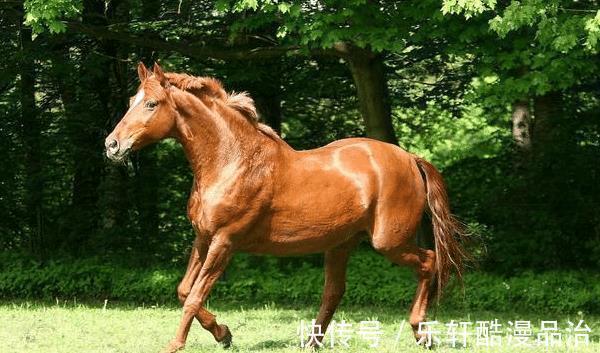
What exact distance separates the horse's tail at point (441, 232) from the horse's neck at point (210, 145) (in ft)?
5.82

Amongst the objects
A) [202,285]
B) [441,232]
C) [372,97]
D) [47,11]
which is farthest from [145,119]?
[372,97]

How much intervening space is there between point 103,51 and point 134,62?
1.71 ft

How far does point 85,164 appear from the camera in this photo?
1636 cm

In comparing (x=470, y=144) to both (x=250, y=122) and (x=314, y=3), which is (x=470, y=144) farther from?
(x=250, y=122)

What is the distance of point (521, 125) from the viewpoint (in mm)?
15758

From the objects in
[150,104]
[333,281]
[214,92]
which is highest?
[214,92]

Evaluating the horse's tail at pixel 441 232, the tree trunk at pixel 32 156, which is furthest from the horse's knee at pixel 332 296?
the tree trunk at pixel 32 156

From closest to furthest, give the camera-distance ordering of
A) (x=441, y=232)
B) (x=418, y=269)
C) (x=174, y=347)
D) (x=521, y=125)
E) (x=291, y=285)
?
(x=174, y=347) < (x=418, y=269) < (x=441, y=232) < (x=291, y=285) < (x=521, y=125)

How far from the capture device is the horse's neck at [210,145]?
821 centimetres

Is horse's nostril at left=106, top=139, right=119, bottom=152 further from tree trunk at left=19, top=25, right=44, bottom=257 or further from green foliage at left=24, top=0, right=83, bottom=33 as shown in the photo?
tree trunk at left=19, top=25, right=44, bottom=257

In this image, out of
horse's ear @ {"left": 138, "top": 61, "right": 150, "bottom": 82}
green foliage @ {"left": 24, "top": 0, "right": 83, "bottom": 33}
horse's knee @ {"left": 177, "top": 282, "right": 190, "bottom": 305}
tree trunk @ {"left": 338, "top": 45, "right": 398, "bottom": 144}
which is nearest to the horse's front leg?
horse's knee @ {"left": 177, "top": 282, "right": 190, "bottom": 305}

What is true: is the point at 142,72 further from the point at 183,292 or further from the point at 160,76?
the point at 183,292

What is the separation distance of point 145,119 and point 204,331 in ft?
9.46

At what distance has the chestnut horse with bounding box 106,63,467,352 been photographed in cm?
807
